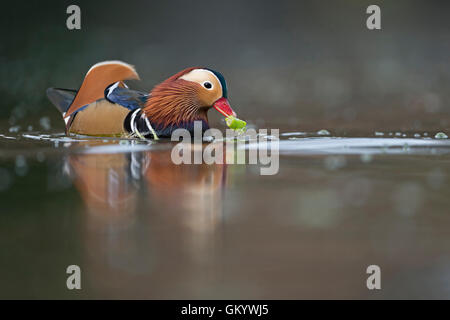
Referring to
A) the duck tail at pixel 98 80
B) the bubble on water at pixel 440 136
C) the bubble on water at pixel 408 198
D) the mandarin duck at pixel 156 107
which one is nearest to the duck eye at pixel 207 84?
the mandarin duck at pixel 156 107

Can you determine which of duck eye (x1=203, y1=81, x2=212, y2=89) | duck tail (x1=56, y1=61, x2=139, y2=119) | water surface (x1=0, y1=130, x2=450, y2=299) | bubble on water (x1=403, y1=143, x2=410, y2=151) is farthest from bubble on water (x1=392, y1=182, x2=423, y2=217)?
duck tail (x1=56, y1=61, x2=139, y2=119)

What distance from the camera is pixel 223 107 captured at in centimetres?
201

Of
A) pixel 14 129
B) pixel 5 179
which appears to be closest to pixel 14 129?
pixel 14 129

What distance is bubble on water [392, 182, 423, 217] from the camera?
90cm

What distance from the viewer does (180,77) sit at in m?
2.06

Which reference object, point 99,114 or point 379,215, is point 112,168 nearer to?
point 379,215

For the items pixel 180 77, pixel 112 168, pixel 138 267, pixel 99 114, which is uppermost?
pixel 180 77

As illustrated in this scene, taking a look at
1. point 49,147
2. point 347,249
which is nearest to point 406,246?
point 347,249

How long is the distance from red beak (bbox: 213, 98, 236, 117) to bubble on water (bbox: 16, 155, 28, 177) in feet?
2.51

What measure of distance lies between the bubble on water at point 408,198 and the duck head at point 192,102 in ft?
3.25

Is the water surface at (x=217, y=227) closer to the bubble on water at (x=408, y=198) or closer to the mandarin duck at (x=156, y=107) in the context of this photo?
the bubble on water at (x=408, y=198)

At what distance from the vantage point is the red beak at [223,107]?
2.01 metres

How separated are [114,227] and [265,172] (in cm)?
56

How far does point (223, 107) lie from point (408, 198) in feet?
3.62
